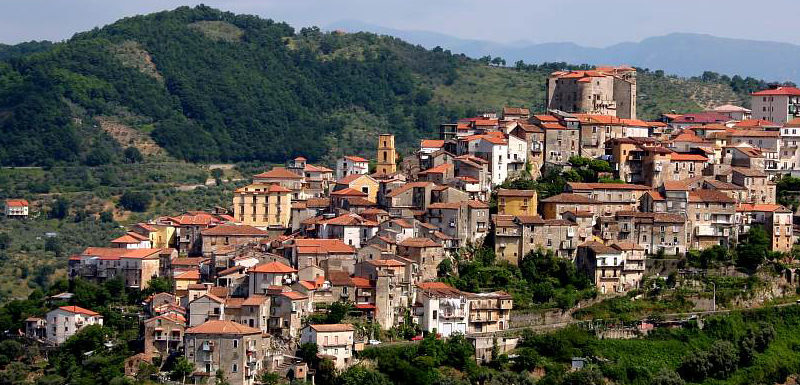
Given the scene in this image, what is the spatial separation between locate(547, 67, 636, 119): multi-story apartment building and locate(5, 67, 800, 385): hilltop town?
9cm

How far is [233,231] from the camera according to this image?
6644 cm

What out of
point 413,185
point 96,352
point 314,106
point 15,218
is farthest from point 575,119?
point 314,106

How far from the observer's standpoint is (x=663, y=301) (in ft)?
206

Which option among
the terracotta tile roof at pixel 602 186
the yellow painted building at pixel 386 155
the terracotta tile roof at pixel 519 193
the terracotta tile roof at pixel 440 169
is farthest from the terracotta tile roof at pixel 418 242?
the yellow painted building at pixel 386 155

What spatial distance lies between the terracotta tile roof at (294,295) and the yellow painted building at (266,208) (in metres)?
12.2

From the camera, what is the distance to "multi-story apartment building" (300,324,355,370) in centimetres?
5575

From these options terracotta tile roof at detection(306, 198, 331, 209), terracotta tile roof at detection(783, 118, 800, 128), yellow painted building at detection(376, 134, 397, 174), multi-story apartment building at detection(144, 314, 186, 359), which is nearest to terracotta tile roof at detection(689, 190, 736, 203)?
terracotta tile roof at detection(783, 118, 800, 128)

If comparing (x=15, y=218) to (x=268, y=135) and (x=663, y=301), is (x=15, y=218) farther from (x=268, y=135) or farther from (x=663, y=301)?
(x=663, y=301)

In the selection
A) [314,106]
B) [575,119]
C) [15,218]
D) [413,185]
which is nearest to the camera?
[413,185]

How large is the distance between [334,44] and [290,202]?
88528 mm

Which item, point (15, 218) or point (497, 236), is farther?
point (15, 218)

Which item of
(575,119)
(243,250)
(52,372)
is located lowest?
(52,372)

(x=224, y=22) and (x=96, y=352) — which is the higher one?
(x=224, y=22)

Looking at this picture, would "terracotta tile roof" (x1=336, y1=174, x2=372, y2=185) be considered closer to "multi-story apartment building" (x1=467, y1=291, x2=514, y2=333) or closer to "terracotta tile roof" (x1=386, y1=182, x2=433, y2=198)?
"terracotta tile roof" (x1=386, y1=182, x2=433, y2=198)
